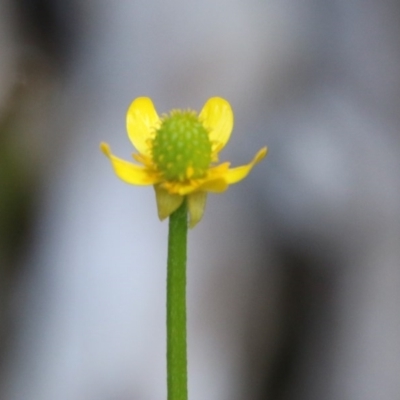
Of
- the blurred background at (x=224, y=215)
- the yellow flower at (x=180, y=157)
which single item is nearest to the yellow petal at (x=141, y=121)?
the yellow flower at (x=180, y=157)

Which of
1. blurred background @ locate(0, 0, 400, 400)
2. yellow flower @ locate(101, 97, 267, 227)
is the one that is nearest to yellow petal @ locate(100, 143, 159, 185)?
yellow flower @ locate(101, 97, 267, 227)

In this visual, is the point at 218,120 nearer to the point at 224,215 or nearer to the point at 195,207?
the point at 195,207

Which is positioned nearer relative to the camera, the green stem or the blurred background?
the green stem

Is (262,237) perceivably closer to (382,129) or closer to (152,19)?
(382,129)

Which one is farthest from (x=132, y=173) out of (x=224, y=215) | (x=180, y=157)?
(x=224, y=215)

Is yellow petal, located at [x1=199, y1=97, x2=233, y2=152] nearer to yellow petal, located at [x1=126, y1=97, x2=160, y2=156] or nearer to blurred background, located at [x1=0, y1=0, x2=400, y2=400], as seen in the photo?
yellow petal, located at [x1=126, y1=97, x2=160, y2=156]

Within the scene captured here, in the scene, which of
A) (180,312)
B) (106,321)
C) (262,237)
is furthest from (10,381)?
(180,312)
